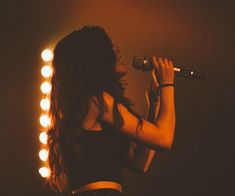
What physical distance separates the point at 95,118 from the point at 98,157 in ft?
0.29

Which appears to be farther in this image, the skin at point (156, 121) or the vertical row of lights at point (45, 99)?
the vertical row of lights at point (45, 99)

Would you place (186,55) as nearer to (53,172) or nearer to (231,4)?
(231,4)

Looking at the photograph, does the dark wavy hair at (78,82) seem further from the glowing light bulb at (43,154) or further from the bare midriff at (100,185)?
the glowing light bulb at (43,154)

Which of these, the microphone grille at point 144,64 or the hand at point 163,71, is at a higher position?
the microphone grille at point 144,64

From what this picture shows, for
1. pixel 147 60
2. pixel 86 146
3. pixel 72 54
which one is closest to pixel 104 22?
pixel 147 60

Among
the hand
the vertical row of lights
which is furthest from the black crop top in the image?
the vertical row of lights

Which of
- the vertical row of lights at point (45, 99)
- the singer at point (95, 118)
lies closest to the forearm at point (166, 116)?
the singer at point (95, 118)

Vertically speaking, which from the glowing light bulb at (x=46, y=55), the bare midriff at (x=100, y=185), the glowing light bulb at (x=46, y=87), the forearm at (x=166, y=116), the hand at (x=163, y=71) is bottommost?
the bare midriff at (x=100, y=185)

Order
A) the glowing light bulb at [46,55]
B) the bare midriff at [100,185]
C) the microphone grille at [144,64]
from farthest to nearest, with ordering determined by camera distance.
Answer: the glowing light bulb at [46,55]
the microphone grille at [144,64]
the bare midriff at [100,185]

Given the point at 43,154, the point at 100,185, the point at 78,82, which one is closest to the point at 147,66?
the point at 78,82

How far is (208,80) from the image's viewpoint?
6.18 ft

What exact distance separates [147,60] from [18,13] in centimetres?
73

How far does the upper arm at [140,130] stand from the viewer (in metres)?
1.05

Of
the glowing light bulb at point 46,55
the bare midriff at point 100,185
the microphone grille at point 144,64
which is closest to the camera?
the bare midriff at point 100,185
